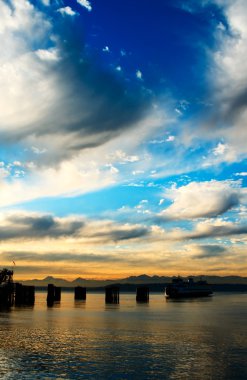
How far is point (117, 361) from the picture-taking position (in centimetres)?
3369

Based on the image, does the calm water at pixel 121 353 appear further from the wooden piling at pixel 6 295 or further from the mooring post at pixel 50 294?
the mooring post at pixel 50 294

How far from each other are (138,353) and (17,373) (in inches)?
466

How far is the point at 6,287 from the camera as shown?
11275cm

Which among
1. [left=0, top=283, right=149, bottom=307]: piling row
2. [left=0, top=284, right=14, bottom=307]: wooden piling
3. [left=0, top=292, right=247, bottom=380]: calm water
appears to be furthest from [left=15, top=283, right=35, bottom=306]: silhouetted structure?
[left=0, top=292, right=247, bottom=380]: calm water

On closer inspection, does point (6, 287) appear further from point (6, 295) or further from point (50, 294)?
point (50, 294)

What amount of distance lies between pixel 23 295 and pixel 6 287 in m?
12.4

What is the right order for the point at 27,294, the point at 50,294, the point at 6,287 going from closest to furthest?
the point at 6,287, the point at 27,294, the point at 50,294

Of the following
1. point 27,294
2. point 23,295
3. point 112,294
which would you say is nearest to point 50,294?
point 27,294

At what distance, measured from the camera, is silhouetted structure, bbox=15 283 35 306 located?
122375 millimetres

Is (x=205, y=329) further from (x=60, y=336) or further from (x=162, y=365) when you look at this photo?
(x=162, y=365)

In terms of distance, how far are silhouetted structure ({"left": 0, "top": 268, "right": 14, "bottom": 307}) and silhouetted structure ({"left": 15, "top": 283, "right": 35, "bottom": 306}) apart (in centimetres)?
770

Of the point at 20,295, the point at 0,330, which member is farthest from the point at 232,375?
the point at 20,295

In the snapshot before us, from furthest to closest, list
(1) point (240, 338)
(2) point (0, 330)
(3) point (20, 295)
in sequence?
(3) point (20, 295) < (2) point (0, 330) < (1) point (240, 338)

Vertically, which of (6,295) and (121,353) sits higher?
(6,295)
